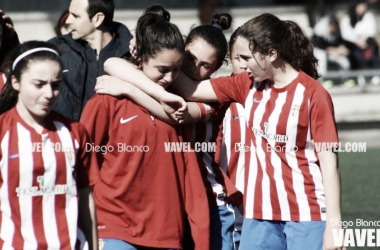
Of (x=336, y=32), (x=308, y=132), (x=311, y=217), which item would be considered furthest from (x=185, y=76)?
(x=336, y=32)

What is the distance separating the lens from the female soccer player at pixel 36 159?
3312 mm

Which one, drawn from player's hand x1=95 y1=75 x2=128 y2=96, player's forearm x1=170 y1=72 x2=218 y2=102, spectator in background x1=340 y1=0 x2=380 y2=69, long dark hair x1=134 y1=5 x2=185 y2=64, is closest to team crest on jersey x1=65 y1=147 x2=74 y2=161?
player's hand x1=95 y1=75 x2=128 y2=96

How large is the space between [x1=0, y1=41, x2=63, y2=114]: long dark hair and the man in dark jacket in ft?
4.09

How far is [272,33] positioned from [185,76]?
0.54 meters

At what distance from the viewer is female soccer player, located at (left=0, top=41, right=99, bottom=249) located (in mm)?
3312

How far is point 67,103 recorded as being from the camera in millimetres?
4793

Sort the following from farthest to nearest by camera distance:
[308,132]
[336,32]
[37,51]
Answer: [336,32], [308,132], [37,51]

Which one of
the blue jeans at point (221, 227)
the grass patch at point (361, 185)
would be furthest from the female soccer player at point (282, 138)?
the grass patch at point (361, 185)

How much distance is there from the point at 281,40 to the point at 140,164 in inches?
40.6

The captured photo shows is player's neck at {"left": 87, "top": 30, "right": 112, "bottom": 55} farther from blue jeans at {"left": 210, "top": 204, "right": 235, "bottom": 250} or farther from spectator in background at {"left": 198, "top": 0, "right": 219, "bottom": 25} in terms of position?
spectator in background at {"left": 198, "top": 0, "right": 219, "bottom": 25}

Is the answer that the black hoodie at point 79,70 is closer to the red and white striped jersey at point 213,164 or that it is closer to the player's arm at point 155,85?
the player's arm at point 155,85

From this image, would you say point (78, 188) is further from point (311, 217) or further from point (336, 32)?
point (336, 32)

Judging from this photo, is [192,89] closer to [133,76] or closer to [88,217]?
[133,76]

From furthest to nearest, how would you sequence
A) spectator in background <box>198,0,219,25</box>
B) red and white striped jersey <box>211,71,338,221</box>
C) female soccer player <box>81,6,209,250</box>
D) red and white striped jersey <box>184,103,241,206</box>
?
spectator in background <box>198,0,219,25</box>
red and white striped jersey <box>184,103,241,206</box>
red and white striped jersey <box>211,71,338,221</box>
female soccer player <box>81,6,209,250</box>
